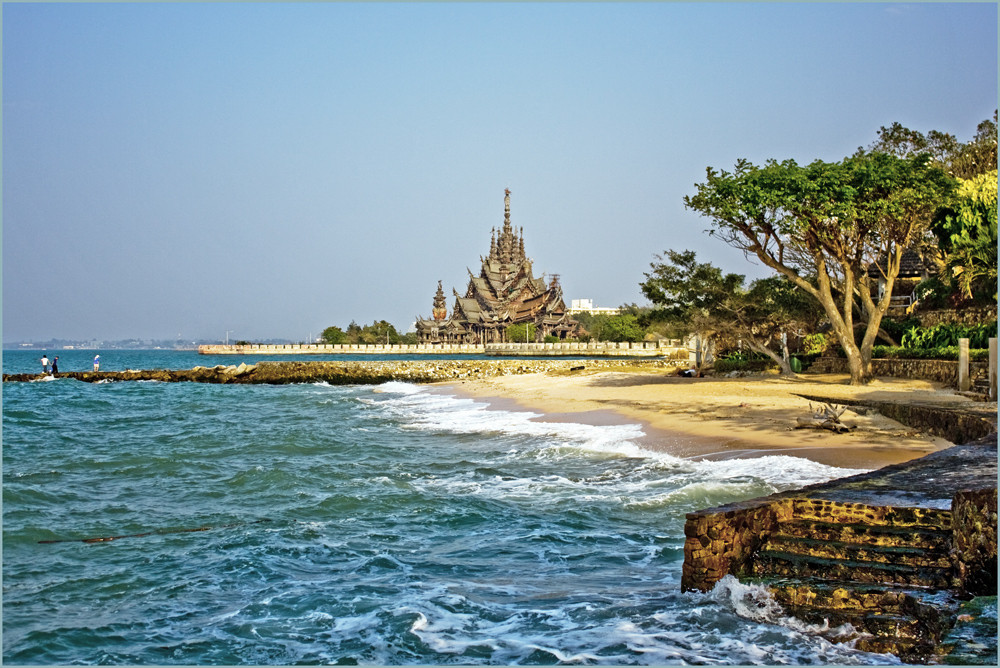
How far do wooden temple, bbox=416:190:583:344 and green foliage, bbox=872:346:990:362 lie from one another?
87.5 m

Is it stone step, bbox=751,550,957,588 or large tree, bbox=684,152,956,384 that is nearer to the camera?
stone step, bbox=751,550,957,588

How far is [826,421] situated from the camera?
642 inches

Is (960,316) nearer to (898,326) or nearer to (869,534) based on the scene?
(898,326)

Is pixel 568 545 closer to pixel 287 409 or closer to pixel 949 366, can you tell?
pixel 949 366

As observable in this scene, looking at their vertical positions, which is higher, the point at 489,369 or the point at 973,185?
the point at 973,185

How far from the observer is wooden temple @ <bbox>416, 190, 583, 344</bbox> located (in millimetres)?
119938

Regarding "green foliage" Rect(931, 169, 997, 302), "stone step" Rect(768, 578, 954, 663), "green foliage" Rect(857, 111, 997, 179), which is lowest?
"stone step" Rect(768, 578, 954, 663)

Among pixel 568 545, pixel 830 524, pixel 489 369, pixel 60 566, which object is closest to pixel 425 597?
pixel 568 545

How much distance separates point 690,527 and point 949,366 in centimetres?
2087

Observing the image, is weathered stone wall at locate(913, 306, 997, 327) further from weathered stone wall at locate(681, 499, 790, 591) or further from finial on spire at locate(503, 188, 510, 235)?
finial on spire at locate(503, 188, 510, 235)

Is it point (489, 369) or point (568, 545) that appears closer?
point (568, 545)

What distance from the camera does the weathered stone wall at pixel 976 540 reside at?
585 centimetres

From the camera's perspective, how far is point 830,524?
20.7 feet

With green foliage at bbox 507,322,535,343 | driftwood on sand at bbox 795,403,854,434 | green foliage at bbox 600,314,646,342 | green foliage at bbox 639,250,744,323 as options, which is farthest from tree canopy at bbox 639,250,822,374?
green foliage at bbox 507,322,535,343
